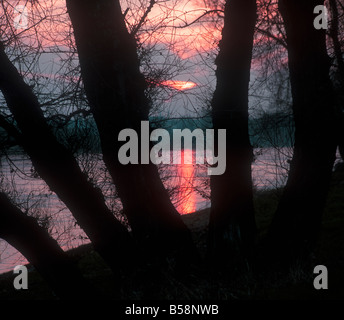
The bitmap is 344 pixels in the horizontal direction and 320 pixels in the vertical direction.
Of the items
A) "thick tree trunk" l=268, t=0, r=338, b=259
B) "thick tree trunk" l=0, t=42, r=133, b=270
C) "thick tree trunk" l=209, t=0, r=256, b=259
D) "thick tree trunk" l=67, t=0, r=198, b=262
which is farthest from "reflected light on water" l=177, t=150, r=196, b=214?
"thick tree trunk" l=0, t=42, r=133, b=270

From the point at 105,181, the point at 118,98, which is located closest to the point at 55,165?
the point at 118,98

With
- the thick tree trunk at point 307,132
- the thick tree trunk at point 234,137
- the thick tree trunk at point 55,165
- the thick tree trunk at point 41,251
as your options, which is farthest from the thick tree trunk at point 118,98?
the thick tree trunk at point 307,132

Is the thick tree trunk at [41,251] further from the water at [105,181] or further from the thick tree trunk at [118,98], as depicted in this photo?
the thick tree trunk at [118,98]

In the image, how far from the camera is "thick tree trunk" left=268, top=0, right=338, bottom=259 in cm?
625

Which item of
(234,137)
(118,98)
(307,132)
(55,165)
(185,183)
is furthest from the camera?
(185,183)

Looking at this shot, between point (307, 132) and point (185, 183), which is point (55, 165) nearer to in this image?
point (307, 132)

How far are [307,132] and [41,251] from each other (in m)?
4.13

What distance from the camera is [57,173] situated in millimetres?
5871

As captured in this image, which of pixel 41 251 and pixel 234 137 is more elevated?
pixel 234 137

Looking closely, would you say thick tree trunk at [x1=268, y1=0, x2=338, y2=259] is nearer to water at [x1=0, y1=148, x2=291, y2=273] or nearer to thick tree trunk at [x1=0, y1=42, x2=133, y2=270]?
thick tree trunk at [x1=0, y1=42, x2=133, y2=270]

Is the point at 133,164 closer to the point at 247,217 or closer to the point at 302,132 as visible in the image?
the point at 247,217

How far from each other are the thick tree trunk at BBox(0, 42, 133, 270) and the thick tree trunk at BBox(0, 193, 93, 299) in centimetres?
54

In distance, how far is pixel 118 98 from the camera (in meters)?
5.73
